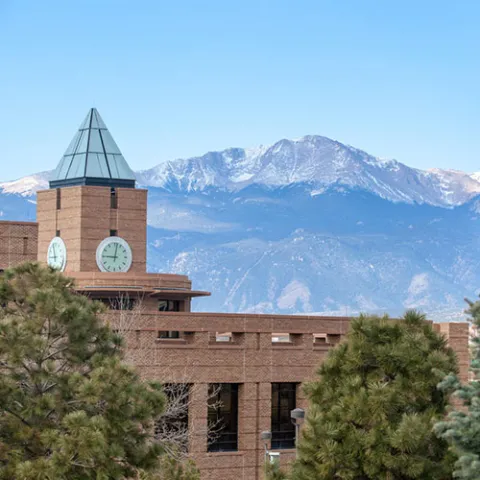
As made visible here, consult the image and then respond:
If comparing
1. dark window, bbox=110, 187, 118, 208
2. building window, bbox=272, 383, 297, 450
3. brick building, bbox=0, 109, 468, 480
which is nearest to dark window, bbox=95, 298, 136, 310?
brick building, bbox=0, 109, 468, 480

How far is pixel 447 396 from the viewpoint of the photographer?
30.0 m

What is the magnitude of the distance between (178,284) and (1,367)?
50.6m

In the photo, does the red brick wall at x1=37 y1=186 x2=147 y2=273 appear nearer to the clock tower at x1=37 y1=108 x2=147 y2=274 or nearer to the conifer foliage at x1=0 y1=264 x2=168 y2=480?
the clock tower at x1=37 y1=108 x2=147 y2=274

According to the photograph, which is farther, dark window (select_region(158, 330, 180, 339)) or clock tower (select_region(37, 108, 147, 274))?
clock tower (select_region(37, 108, 147, 274))

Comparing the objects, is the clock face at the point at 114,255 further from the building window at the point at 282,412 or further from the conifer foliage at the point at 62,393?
the conifer foliage at the point at 62,393

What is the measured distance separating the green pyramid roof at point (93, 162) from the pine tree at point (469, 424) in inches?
3142

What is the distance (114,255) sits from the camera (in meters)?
101

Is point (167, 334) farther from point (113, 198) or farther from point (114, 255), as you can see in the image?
point (113, 198)

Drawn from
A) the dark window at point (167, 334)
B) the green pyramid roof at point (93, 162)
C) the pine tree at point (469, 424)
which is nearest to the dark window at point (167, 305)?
the dark window at point (167, 334)

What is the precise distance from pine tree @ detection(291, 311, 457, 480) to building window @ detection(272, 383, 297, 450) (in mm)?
22594

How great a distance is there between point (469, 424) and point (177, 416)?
25.9 meters

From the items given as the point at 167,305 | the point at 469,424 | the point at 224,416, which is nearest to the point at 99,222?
the point at 167,305

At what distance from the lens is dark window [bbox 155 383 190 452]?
1889 inches

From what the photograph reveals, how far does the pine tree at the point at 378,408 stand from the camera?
95.5 ft
